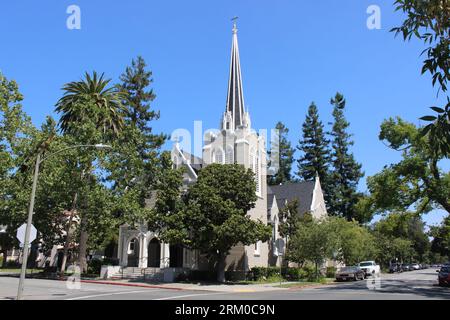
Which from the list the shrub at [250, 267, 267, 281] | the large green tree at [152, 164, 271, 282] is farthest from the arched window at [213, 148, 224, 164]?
the shrub at [250, 267, 267, 281]

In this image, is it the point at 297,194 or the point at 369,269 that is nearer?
the point at 369,269

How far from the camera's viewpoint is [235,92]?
46438mm

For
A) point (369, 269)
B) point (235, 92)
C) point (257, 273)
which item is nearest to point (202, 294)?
point (257, 273)

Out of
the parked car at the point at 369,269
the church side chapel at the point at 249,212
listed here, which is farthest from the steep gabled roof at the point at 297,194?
the parked car at the point at 369,269

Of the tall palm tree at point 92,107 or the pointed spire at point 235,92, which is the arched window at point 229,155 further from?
the tall palm tree at point 92,107

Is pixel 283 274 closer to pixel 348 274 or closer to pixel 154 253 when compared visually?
pixel 348 274

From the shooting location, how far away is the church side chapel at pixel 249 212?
38.9 m

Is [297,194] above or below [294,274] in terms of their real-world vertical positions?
above

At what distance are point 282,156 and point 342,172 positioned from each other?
12504 mm

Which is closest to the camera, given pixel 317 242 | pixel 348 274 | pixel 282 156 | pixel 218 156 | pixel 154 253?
pixel 317 242

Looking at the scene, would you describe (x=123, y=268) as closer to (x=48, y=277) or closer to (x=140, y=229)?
(x=140, y=229)

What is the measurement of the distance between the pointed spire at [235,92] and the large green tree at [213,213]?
1105cm

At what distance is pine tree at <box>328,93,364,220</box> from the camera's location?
250 ft

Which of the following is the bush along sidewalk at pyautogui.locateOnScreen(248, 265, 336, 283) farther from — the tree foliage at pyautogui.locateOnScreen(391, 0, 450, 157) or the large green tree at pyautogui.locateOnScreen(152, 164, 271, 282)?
the tree foliage at pyautogui.locateOnScreen(391, 0, 450, 157)
